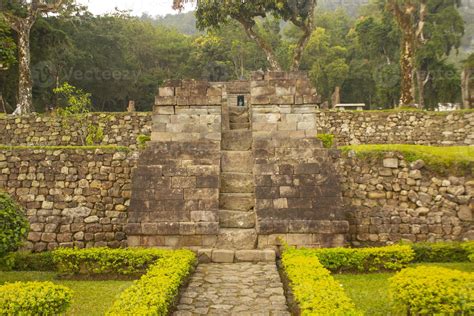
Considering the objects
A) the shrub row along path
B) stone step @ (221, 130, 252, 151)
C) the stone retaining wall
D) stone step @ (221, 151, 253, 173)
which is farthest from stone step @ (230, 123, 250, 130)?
the stone retaining wall

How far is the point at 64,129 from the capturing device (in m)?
19.4

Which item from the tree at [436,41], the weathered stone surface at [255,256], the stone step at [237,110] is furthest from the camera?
the tree at [436,41]

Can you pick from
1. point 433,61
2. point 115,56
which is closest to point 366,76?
point 433,61

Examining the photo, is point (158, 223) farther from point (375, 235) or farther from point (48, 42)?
point (48, 42)

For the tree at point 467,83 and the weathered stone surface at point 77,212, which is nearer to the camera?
the weathered stone surface at point 77,212

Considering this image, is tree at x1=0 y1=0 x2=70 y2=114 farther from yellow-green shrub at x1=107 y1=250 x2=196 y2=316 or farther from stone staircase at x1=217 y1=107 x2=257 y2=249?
yellow-green shrub at x1=107 y1=250 x2=196 y2=316

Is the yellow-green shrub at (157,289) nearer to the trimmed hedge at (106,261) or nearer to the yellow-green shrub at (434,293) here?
the trimmed hedge at (106,261)

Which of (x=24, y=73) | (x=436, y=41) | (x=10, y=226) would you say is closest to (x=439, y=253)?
(x=10, y=226)

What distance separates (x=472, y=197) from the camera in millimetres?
10484

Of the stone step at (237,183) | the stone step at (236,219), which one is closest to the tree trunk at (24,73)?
the stone step at (237,183)

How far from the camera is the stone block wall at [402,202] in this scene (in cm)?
1051

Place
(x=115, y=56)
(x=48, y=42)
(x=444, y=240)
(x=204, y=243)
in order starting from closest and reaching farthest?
1. (x=204, y=243)
2. (x=444, y=240)
3. (x=48, y=42)
4. (x=115, y=56)

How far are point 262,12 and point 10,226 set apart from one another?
20291 mm

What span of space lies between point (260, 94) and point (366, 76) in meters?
31.7
